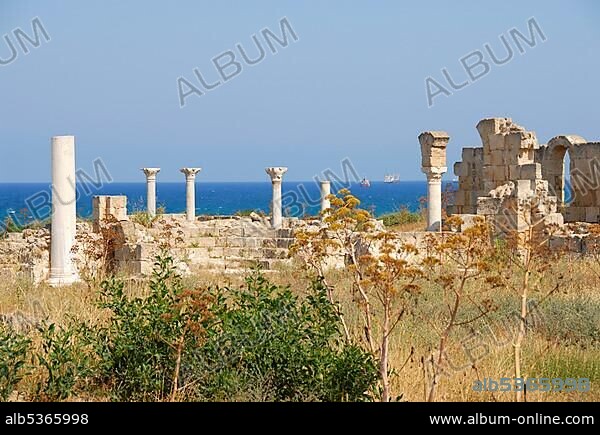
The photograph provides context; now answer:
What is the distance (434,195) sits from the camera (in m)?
20.0

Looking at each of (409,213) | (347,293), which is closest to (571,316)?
(347,293)

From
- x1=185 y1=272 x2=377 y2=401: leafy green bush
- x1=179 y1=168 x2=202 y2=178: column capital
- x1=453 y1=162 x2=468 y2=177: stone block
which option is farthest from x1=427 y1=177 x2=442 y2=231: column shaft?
x1=185 y1=272 x2=377 y2=401: leafy green bush

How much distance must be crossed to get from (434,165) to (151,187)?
9.94 m

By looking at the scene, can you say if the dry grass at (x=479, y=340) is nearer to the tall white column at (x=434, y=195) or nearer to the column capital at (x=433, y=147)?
the column capital at (x=433, y=147)

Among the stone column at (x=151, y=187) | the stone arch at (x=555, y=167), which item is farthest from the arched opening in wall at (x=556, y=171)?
the stone column at (x=151, y=187)

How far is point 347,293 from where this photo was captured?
443 inches

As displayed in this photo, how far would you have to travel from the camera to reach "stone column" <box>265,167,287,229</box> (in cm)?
2427

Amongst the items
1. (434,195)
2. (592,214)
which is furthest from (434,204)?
(592,214)

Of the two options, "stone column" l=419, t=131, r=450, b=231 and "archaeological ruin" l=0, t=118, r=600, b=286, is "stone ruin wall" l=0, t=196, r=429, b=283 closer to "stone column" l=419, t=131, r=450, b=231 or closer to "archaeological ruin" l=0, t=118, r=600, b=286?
"archaeological ruin" l=0, t=118, r=600, b=286

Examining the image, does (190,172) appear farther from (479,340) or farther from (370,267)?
(370,267)

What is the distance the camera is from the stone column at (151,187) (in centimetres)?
2640

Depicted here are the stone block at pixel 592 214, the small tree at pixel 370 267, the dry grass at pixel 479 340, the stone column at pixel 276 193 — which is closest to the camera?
the small tree at pixel 370 267
